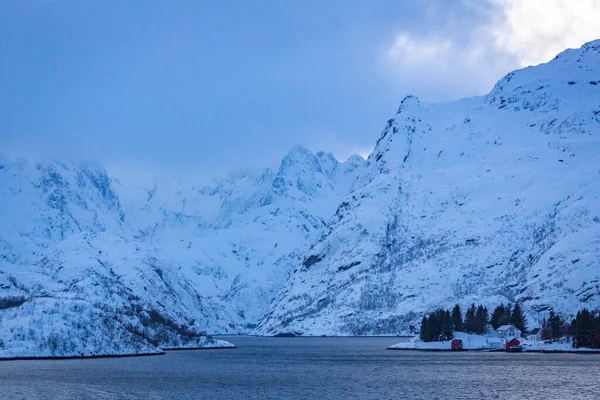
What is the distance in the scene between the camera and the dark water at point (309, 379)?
10694 centimetres

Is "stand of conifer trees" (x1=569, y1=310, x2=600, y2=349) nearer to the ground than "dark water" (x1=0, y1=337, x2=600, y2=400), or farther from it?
farther from it

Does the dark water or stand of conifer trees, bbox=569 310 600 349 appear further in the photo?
stand of conifer trees, bbox=569 310 600 349

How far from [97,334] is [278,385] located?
8552cm

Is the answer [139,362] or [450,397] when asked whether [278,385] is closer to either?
[450,397]

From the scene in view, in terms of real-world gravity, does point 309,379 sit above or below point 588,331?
below

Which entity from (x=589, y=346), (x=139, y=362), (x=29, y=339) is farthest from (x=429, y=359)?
(x=29, y=339)

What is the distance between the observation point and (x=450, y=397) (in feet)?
339

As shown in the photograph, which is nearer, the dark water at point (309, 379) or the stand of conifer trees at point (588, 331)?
the dark water at point (309, 379)

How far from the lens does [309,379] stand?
133 meters

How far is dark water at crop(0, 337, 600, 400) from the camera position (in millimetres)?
106938

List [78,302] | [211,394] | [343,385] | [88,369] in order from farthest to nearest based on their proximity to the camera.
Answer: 1. [78,302]
2. [88,369]
3. [343,385]
4. [211,394]

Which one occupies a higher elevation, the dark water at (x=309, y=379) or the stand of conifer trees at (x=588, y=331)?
the stand of conifer trees at (x=588, y=331)

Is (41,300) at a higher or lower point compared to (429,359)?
higher

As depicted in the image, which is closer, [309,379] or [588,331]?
[309,379]
